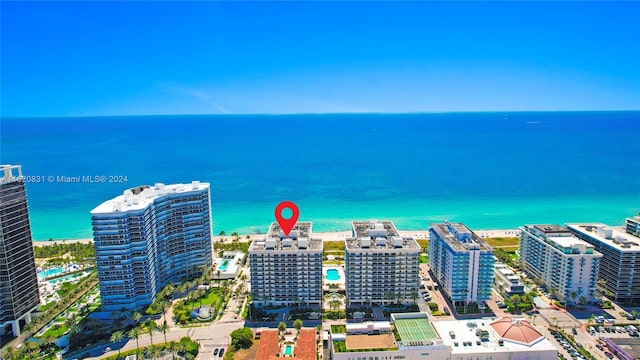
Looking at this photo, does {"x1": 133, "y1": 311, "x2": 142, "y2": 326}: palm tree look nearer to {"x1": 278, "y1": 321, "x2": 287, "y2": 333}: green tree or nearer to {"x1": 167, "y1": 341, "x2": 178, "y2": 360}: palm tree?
{"x1": 167, "y1": 341, "x2": 178, "y2": 360}: palm tree

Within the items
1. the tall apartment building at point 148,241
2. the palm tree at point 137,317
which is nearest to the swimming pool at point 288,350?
the palm tree at point 137,317

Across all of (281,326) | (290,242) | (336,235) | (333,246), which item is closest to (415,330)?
(281,326)

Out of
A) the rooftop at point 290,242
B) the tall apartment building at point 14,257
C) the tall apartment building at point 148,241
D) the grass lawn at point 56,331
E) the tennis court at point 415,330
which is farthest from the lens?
the rooftop at point 290,242

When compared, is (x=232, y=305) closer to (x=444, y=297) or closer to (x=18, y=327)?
(x=18, y=327)

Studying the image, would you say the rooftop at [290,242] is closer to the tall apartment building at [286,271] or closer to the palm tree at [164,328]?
the tall apartment building at [286,271]

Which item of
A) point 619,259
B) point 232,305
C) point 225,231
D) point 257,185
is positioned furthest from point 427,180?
point 232,305

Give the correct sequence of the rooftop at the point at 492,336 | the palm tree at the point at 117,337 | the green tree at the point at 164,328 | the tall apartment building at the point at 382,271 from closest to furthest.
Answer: the rooftop at the point at 492,336, the palm tree at the point at 117,337, the green tree at the point at 164,328, the tall apartment building at the point at 382,271

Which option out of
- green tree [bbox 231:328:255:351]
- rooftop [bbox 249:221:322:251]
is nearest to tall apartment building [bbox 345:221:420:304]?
rooftop [bbox 249:221:322:251]
